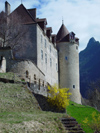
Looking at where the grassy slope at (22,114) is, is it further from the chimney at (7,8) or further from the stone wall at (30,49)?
the chimney at (7,8)

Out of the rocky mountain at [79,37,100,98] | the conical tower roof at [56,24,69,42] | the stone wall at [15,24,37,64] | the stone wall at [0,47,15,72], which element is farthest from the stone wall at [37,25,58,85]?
the rocky mountain at [79,37,100,98]

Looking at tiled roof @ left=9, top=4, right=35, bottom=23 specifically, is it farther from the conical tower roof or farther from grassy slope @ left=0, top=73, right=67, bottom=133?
grassy slope @ left=0, top=73, right=67, bottom=133

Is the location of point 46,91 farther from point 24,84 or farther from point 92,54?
point 92,54

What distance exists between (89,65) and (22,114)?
107 metres

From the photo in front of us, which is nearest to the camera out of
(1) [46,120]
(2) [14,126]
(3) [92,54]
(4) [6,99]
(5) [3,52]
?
(2) [14,126]

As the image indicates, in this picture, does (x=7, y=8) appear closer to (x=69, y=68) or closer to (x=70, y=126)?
(x=69, y=68)

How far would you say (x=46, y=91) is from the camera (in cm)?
2427

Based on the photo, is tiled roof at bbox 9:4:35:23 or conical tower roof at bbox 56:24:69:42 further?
conical tower roof at bbox 56:24:69:42

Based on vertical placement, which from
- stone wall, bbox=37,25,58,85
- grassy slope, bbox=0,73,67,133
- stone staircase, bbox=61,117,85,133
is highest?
stone wall, bbox=37,25,58,85

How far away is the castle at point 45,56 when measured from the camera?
26031 mm

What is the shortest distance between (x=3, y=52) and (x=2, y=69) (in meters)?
2.54

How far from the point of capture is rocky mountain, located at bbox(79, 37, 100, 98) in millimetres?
103669

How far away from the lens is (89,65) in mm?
119312

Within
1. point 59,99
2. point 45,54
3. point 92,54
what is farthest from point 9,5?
point 92,54
